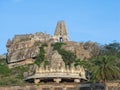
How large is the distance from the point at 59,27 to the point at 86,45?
1189cm

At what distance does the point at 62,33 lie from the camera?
139 meters

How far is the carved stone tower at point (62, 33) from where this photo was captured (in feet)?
458

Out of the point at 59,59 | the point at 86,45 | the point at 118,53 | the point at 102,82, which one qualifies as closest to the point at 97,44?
the point at 86,45

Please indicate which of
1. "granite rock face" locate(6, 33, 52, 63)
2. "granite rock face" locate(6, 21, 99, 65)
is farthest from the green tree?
"granite rock face" locate(6, 33, 52, 63)

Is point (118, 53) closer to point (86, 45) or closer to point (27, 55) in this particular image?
point (86, 45)

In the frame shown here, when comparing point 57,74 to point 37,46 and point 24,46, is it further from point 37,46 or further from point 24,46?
point 24,46

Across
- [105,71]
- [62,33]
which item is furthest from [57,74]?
[62,33]

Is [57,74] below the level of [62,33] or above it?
below

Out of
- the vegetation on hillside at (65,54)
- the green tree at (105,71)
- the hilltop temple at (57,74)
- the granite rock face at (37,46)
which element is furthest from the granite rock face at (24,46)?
the green tree at (105,71)

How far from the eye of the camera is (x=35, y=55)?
127125 millimetres

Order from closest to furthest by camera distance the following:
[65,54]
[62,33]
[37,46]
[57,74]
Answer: [57,74] < [65,54] < [37,46] < [62,33]

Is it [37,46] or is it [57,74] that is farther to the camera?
[37,46]

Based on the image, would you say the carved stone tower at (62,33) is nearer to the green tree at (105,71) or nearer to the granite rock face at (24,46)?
the granite rock face at (24,46)

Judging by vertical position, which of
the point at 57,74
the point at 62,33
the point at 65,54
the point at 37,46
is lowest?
the point at 57,74
